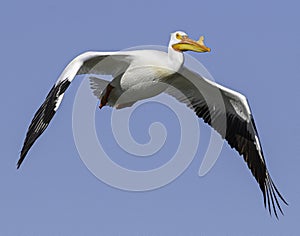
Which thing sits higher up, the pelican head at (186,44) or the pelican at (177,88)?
the pelican head at (186,44)

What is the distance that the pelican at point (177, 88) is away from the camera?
44.1ft

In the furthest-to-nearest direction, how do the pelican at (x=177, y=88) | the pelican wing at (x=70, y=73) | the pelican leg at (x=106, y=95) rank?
the pelican leg at (x=106, y=95) → the pelican at (x=177, y=88) → the pelican wing at (x=70, y=73)

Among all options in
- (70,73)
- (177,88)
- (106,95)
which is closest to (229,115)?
(177,88)

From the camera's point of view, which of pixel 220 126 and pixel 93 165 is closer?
pixel 93 165

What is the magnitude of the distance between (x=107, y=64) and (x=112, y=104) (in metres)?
0.69

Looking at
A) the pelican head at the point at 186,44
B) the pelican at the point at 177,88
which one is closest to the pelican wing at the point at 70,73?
the pelican at the point at 177,88

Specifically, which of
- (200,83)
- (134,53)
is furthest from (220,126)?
(134,53)

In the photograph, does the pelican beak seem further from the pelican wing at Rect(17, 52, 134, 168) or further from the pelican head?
the pelican wing at Rect(17, 52, 134, 168)

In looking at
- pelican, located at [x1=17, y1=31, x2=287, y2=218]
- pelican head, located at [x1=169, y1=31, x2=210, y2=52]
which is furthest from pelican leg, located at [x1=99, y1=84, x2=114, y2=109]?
pelican head, located at [x1=169, y1=31, x2=210, y2=52]

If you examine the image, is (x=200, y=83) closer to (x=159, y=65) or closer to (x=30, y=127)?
(x=159, y=65)

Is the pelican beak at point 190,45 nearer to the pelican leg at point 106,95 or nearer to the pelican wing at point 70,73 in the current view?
the pelican wing at point 70,73

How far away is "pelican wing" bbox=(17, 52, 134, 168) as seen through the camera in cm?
A: 1186

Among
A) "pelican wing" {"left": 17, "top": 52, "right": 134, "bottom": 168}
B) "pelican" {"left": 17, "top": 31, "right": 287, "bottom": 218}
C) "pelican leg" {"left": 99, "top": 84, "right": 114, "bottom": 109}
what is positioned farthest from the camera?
"pelican leg" {"left": 99, "top": 84, "right": 114, "bottom": 109}

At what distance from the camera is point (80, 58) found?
1291 cm
